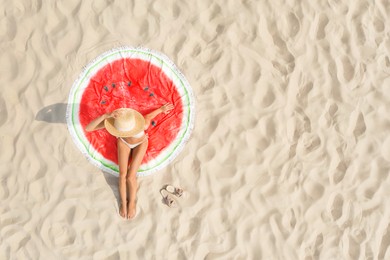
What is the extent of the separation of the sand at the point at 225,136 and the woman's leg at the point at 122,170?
0.09m

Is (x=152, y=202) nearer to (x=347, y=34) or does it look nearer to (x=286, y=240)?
(x=286, y=240)

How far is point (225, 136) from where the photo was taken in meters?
3.93

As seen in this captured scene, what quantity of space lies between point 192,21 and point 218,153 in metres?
1.40

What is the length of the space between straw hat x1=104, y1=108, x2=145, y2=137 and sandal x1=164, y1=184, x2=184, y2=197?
72 cm

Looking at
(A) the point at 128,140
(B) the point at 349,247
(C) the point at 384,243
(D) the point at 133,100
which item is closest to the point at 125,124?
(A) the point at 128,140

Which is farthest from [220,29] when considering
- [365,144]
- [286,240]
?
[286,240]

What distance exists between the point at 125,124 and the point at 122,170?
1.90 feet

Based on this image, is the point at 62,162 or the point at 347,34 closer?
the point at 62,162

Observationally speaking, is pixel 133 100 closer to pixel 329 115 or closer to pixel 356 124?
pixel 329 115

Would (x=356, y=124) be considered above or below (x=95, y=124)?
below

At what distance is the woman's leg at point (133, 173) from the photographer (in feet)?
12.0

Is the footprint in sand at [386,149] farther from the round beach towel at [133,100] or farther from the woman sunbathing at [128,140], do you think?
Result: the woman sunbathing at [128,140]

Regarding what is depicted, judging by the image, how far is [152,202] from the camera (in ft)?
12.5

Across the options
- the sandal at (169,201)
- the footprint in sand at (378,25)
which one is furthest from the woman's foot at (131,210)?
the footprint in sand at (378,25)
